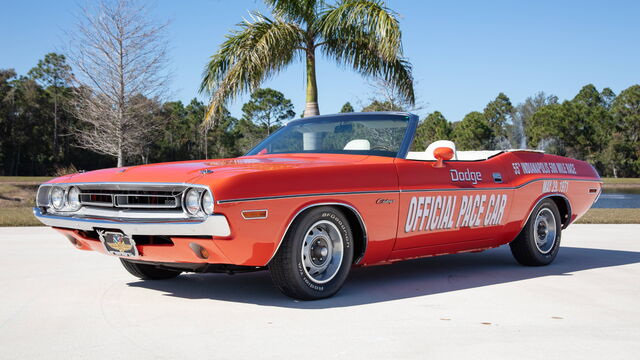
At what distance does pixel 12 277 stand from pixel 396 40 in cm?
966

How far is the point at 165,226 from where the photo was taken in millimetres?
4461

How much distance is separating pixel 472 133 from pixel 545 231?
279ft

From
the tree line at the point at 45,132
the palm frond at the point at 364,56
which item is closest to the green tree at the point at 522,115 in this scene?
the tree line at the point at 45,132

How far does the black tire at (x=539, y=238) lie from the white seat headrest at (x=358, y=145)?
2088 mm

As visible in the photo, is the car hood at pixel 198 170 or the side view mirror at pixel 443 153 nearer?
the car hood at pixel 198 170

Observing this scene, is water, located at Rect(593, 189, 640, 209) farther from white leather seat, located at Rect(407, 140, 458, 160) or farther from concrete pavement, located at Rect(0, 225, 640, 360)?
white leather seat, located at Rect(407, 140, 458, 160)

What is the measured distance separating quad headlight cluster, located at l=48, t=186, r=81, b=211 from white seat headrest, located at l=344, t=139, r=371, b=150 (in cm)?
221

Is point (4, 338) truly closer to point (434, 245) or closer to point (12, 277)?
point (12, 277)

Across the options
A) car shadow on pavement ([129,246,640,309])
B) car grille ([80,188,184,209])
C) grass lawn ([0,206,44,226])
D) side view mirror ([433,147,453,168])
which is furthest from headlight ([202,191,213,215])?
grass lawn ([0,206,44,226])

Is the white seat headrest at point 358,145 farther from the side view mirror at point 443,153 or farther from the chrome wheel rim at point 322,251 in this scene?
the chrome wheel rim at point 322,251

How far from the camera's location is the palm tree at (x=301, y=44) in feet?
46.7

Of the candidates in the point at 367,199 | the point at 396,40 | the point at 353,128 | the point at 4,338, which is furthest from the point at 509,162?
the point at 396,40

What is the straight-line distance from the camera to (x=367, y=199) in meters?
5.15

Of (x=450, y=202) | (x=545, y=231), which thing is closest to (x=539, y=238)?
(x=545, y=231)
